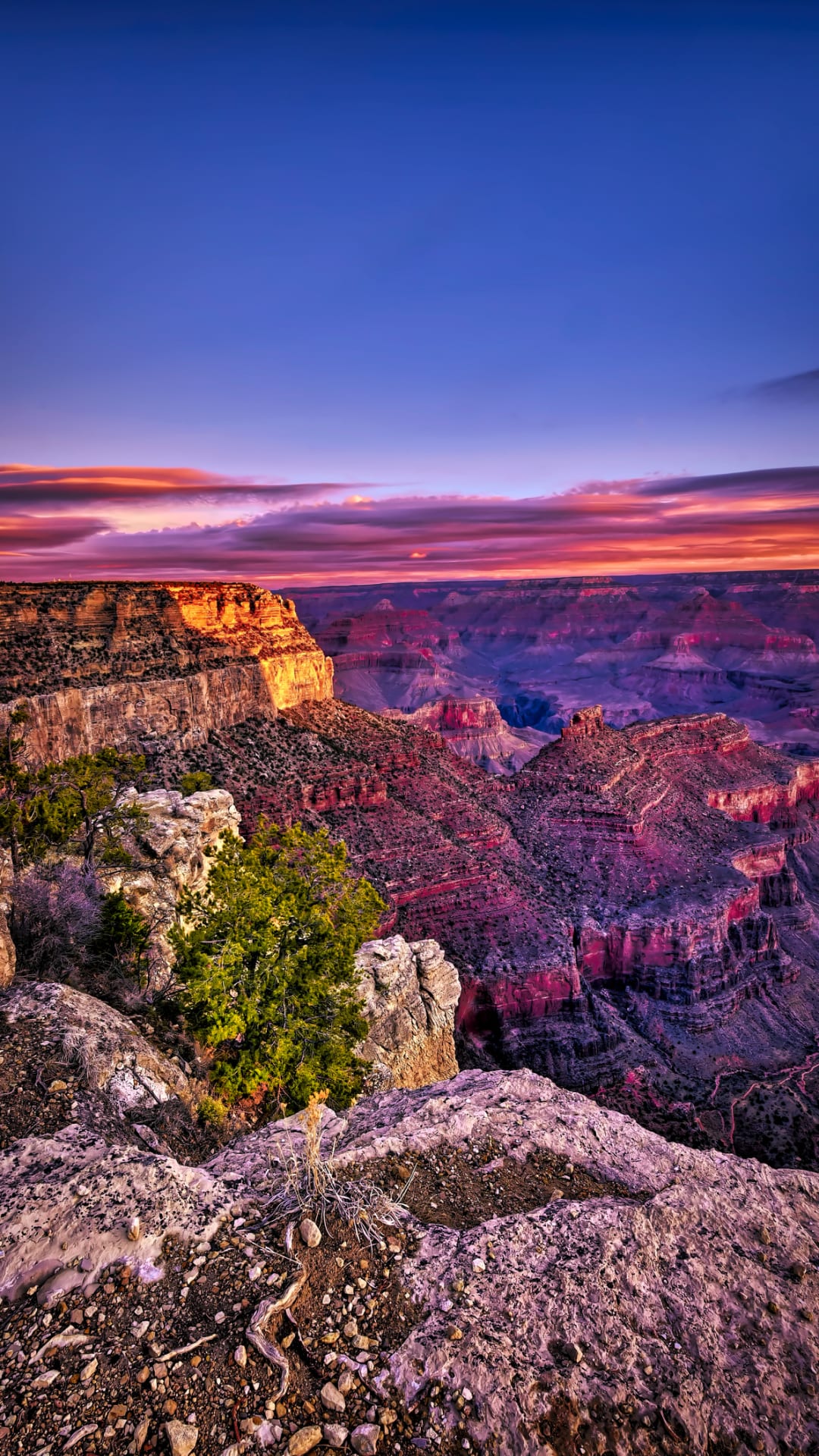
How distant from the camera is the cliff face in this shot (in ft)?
116

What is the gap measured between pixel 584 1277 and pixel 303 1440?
2649 mm

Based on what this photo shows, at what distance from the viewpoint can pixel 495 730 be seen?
128 meters

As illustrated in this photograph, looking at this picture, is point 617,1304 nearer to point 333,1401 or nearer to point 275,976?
point 333,1401

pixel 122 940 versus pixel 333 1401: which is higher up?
pixel 333 1401

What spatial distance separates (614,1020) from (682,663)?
172390mm

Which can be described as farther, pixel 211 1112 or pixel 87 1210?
pixel 211 1112

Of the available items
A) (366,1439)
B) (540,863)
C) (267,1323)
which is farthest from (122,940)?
(540,863)

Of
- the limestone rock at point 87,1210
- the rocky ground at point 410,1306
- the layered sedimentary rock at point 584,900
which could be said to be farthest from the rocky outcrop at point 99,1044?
the layered sedimentary rock at point 584,900

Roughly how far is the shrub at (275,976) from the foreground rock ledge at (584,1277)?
4.79m

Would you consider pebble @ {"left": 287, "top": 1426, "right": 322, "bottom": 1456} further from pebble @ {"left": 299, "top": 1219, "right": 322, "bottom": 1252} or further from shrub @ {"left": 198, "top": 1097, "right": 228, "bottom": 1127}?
shrub @ {"left": 198, "top": 1097, "right": 228, "bottom": 1127}

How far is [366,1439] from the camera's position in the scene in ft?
14.3

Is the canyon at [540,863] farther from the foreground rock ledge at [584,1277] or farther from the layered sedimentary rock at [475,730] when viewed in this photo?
the layered sedimentary rock at [475,730]

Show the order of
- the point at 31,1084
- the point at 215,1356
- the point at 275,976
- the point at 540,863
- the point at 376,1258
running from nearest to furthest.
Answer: the point at 215,1356
the point at 376,1258
the point at 31,1084
the point at 275,976
the point at 540,863

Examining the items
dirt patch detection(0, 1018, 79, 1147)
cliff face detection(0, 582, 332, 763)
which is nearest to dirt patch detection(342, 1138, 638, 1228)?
dirt patch detection(0, 1018, 79, 1147)
